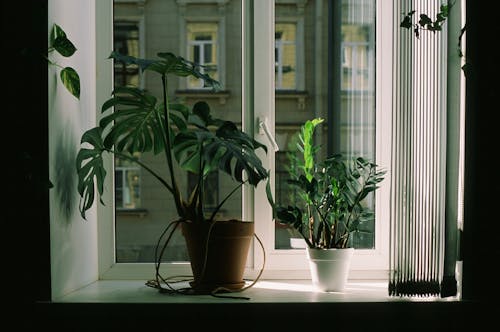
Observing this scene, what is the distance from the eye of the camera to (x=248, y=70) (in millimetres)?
2166

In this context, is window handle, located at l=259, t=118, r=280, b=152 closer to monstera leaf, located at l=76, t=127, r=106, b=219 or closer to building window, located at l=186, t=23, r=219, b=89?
monstera leaf, located at l=76, t=127, r=106, b=219

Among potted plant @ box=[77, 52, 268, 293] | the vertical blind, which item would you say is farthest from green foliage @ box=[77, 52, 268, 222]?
the vertical blind

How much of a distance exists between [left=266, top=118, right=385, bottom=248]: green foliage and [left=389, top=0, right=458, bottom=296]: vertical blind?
16 centimetres

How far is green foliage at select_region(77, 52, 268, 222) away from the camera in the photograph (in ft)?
5.76

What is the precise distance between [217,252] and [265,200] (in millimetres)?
341

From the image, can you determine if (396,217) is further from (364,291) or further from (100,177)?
(100,177)

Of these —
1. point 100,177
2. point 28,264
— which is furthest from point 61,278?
point 100,177

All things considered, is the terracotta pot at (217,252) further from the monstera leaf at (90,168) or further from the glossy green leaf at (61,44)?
the glossy green leaf at (61,44)

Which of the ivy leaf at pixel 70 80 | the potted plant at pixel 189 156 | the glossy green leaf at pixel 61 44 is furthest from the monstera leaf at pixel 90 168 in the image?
the glossy green leaf at pixel 61 44

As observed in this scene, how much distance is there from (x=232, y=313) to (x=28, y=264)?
2.06 ft

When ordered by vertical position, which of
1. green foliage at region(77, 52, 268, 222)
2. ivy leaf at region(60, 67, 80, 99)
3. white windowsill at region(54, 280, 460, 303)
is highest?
ivy leaf at region(60, 67, 80, 99)

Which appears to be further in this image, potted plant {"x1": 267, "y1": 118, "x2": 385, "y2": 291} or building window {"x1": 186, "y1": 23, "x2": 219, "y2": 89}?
building window {"x1": 186, "y1": 23, "x2": 219, "y2": 89}

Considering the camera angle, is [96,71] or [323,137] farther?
[323,137]

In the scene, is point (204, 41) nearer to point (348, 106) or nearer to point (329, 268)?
point (348, 106)
